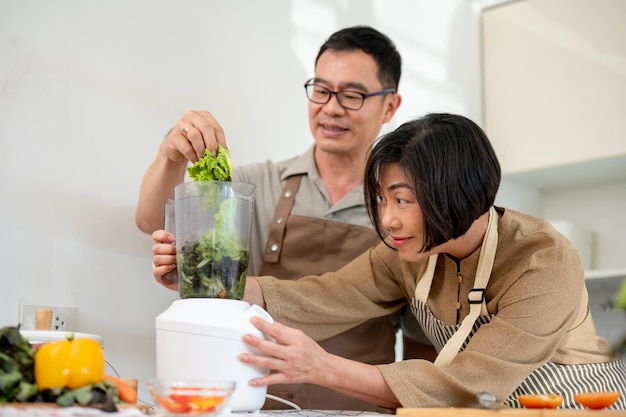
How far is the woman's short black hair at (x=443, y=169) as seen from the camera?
126cm

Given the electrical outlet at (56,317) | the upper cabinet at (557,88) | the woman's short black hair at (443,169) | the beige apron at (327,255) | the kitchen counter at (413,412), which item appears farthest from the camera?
the upper cabinet at (557,88)

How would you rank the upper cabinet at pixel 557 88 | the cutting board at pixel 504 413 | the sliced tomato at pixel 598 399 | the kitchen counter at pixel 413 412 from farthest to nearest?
the upper cabinet at pixel 557 88 < the sliced tomato at pixel 598 399 < the cutting board at pixel 504 413 < the kitchen counter at pixel 413 412

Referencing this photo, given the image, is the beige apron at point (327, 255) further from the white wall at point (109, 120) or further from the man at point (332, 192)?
the white wall at point (109, 120)

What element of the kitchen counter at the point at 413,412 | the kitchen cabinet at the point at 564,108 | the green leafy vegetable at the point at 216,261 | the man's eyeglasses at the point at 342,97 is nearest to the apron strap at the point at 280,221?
the man's eyeglasses at the point at 342,97

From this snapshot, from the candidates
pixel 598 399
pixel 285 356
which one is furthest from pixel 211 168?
pixel 598 399

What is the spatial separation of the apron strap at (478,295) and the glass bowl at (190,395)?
556 mm

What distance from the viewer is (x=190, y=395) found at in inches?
31.8

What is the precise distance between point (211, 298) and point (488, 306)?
0.49 meters

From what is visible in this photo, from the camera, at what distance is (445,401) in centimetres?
115

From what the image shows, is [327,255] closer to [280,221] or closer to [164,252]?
[280,221]

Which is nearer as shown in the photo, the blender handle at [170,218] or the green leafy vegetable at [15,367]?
the green leafy vegetable at [15,367]

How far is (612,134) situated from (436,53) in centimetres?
66

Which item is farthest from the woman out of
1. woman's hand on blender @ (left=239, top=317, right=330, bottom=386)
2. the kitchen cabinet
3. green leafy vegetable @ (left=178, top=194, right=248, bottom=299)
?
the kitchen cabinet

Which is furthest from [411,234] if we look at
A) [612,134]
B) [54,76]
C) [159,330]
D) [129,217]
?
[612,134]
